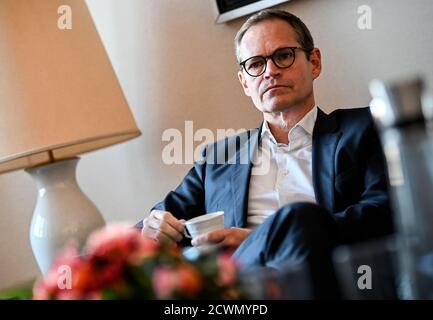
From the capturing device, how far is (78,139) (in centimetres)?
147

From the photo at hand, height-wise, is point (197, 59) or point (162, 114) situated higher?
point (197, 59)

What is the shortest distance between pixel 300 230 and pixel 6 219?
1.36 metres

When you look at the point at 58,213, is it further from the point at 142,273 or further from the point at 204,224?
the point at 142,273

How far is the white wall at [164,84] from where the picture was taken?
137cm

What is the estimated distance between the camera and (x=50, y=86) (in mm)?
1506

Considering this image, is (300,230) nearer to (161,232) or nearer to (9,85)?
(161,232)

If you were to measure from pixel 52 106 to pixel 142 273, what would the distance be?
3.30 ft

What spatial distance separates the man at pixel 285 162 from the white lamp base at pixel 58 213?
19cm

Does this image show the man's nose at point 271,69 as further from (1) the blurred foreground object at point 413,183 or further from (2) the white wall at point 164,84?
(1) the blurred foreground object at point 413,183

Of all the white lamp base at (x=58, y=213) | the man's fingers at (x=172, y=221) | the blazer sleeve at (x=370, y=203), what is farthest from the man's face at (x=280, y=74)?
the white lamp base at (x=58, y=213)

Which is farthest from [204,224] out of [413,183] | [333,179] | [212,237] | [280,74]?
[413,183]

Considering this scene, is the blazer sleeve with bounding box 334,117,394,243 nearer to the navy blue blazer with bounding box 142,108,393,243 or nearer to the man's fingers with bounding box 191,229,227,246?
the navy blue blazer with bounding box 142,108,393,243

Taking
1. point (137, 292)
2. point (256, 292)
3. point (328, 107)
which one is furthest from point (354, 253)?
point (328, 107)

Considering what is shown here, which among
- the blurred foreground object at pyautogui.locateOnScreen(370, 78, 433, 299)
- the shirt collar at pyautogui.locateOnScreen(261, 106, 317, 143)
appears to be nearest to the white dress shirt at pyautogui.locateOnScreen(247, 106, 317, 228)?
the shirt collar at pyautogui.locateOnScreen(261, 106, 317, 143)
